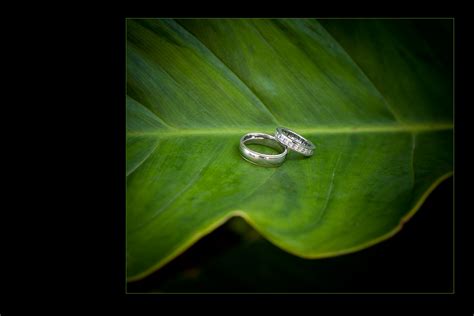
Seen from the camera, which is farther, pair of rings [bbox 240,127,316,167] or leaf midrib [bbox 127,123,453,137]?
leaf midrib [bbox 127,123,453,137]

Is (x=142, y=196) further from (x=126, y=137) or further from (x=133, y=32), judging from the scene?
(x=133, y=32)

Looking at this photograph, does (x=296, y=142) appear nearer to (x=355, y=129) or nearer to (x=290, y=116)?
(x=290, y=116)

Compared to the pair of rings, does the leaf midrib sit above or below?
above

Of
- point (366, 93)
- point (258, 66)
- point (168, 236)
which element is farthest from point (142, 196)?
point (366, 93)

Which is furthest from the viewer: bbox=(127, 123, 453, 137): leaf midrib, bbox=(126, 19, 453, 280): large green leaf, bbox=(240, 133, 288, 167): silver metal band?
bbox=(127, 123, 453, 137): leaf midrib

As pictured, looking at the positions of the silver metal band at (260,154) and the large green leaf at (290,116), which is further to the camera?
the silver metal band at (260,154)

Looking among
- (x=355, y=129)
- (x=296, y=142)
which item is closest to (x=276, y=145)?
(x=296, y=142)
